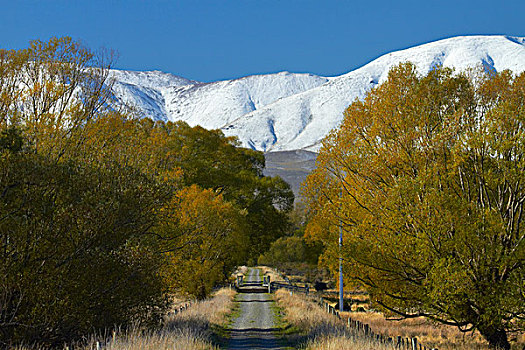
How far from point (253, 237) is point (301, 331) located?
27.6 m

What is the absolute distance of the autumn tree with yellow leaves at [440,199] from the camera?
1661cm

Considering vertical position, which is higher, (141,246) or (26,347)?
(141,246)

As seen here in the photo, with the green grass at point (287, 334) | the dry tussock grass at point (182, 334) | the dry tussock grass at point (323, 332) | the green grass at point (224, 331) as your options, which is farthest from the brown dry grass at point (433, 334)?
the dry tussock grass at point (182, 334)

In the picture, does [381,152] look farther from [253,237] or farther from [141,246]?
[253,237]

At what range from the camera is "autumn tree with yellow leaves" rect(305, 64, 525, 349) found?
54.5ft

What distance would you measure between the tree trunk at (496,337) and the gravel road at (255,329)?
6.68 meters

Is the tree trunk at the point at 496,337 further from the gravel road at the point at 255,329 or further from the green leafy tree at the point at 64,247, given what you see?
the green leafy tree at the point at 64,247

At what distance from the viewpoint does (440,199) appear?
54.1 feet

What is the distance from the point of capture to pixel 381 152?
63.6ft

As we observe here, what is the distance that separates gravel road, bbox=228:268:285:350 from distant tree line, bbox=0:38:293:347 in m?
3.18

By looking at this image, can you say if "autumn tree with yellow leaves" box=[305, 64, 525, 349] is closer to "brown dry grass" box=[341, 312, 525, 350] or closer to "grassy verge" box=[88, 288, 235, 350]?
"brown dry grass" box=[341, 312, 525, 350]

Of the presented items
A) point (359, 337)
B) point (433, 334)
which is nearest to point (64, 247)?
point (359, 337)

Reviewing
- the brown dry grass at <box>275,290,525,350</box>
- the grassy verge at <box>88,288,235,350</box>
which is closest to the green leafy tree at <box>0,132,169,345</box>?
the grassy verge at <box>88,288,235,350</box>

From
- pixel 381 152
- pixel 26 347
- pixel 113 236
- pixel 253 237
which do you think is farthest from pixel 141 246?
pixel 253 237
